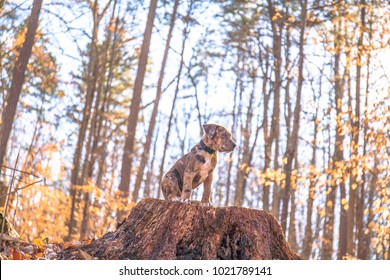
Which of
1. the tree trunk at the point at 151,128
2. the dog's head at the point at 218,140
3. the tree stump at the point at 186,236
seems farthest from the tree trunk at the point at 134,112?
the tree stump at the point at 186,236

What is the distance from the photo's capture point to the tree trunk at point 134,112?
12.8 meters

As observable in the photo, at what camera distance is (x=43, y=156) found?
16141 millimetres

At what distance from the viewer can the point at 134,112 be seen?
1322 centimetres

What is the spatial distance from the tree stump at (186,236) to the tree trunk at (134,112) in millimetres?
8140

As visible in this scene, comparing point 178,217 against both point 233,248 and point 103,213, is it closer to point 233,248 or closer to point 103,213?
point 233,248

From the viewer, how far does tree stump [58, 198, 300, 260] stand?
4492 mm

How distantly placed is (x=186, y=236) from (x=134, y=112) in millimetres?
8952

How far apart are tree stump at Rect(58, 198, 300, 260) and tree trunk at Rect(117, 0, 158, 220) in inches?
320

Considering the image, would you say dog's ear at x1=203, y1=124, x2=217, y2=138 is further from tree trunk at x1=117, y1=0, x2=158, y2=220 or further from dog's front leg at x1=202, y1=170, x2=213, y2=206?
tree trunk at x1=117, y1=0, x2=158, y2=220

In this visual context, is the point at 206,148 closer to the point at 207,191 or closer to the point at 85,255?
the point at 207,191

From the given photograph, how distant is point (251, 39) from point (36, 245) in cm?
1169

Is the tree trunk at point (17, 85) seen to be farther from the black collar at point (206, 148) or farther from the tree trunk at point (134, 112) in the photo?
the black collar at point (206, 148)

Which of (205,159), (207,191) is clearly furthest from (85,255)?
(205,159)
